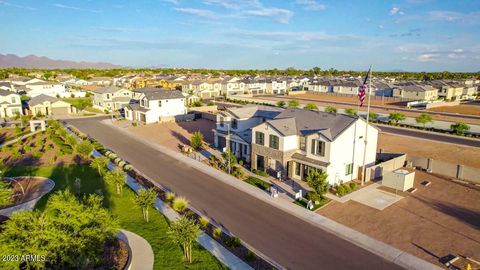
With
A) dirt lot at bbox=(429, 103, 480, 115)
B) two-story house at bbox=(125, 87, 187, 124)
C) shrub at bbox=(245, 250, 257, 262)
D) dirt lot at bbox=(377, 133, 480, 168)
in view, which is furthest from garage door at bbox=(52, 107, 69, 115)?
dirt lot at bbox=(429, 103, 480, 115)

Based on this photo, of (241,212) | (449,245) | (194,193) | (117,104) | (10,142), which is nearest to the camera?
(449,245)

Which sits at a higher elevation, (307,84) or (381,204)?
(307,84)

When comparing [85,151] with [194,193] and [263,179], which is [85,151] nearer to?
[194,193]

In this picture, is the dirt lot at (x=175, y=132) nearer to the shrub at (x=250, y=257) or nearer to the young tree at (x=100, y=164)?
the young tree at (x=100, y=164)

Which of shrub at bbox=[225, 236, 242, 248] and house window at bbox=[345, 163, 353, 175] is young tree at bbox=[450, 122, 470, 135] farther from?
shrub at bbox=[225, 236, 242, 248]

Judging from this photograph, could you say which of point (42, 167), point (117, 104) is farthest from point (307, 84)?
point (42, 167)

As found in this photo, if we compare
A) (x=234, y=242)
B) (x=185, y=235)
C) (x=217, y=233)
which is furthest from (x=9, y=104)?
(x=234, y=242)
